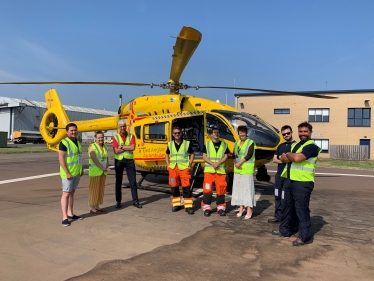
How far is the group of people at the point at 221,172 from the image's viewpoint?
4516 mm

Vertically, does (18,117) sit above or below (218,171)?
above

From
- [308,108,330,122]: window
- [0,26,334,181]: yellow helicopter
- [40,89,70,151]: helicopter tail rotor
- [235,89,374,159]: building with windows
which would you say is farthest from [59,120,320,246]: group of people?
[308,108,330,122]: window

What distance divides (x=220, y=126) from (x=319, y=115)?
2526 centimetres

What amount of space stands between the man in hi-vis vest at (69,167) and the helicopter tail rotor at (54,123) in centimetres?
710

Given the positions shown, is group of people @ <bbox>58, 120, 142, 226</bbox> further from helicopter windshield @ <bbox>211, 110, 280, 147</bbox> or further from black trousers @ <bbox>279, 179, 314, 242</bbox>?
black trousers @ <bbox>279, 179, 314, 242</bbox>

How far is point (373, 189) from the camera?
10.3 metres

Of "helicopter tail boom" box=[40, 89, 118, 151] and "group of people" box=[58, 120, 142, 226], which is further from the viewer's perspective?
"helicopter tail boom" box=[40, 89, 118, 151]

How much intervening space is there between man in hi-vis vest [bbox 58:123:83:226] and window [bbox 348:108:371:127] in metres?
29.9

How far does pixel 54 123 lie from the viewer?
12406 mm

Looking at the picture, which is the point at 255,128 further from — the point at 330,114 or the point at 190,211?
the point at 330,114

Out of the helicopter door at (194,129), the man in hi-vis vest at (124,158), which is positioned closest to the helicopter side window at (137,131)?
the helicopter door at (194,129)

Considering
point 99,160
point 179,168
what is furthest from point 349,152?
point 99,160

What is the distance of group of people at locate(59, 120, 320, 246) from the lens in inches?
178

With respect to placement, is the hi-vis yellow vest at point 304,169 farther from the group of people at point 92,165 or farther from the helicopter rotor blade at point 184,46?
the group of people at point 92,165
